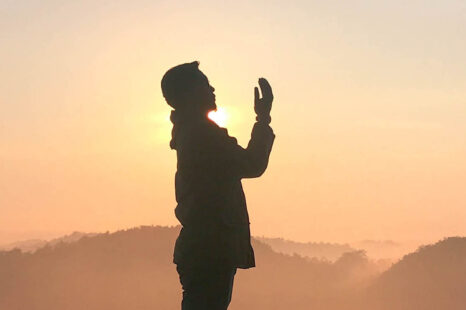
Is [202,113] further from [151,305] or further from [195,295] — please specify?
[151,305]

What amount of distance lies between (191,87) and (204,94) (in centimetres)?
14

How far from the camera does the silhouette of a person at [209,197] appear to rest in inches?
352

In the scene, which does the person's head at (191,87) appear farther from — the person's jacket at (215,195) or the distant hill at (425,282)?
the distant hill at (425,282)

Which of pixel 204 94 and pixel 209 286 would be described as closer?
pixel 209 286

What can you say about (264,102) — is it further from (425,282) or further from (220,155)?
(425,282)

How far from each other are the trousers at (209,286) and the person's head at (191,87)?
1.49 metres

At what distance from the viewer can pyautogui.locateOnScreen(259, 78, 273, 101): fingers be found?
364 inches

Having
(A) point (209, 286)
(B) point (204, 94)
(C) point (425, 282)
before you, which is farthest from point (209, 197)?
(C) point (425, 282)

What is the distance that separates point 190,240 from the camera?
9.01 m

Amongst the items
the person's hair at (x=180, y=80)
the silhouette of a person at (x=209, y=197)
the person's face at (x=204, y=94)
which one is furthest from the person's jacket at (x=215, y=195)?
the person's hair at (x=180, y=80)

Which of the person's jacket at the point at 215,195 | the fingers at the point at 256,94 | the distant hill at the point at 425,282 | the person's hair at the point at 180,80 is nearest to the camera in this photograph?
the person's jacket at the point at 215,195

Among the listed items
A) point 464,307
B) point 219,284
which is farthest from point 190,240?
point 464,307

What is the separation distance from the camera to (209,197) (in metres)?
8.98

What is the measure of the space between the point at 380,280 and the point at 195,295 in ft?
581
